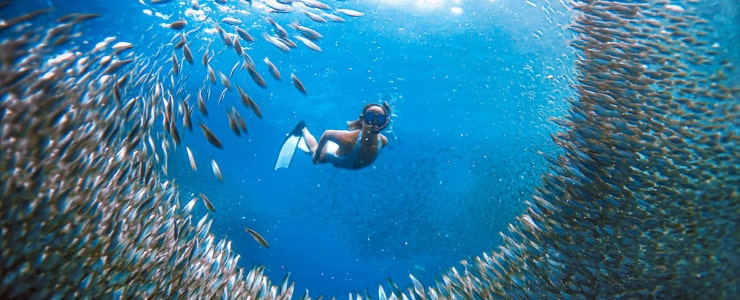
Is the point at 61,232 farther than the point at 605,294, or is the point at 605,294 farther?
the point at 605,294

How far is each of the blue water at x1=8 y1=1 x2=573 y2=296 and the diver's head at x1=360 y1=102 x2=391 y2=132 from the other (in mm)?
7196

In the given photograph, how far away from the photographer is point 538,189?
21.6ft

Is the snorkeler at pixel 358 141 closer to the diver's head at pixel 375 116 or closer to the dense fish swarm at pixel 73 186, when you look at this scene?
the diver's head at pixel 375 116

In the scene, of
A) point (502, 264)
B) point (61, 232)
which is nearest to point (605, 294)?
point (502, 264)

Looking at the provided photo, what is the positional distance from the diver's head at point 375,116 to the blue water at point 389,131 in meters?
7.20

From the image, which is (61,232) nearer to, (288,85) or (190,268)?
(190,268)

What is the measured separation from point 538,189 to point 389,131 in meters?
15.3

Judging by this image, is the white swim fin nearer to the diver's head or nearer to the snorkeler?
the snorkeler

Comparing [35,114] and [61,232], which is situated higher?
[35,114]

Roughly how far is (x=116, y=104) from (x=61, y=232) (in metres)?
1.46

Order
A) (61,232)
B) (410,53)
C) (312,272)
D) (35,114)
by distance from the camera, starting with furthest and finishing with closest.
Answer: (312,272) < (410,53) < (61,232) < (35,114)

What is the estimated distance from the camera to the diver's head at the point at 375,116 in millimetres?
6426

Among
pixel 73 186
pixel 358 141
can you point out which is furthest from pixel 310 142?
pixel 73 186

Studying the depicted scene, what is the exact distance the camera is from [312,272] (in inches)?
953
